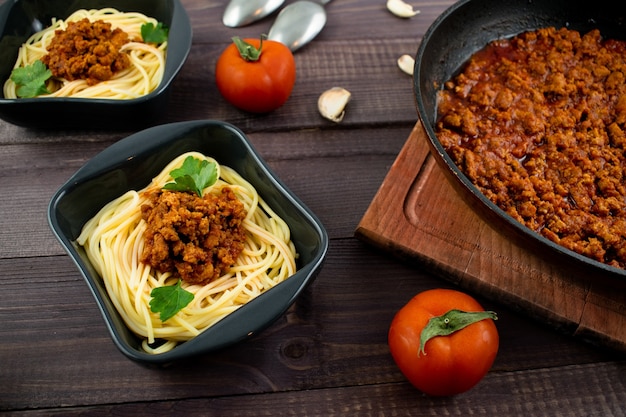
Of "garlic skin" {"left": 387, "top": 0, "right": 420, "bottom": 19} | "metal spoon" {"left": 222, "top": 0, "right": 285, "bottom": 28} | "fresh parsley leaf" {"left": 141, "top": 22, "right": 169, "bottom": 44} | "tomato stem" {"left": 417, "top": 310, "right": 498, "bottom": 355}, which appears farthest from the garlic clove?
"tomato stem" {"left": 417, "top": 310, "right": 498, "bottom": 355}

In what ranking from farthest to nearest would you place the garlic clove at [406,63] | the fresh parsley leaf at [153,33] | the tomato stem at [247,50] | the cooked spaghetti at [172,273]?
the garlic clove at [406,63]
the fresh parsley leaf at [153,33]
the tomato stem at [247,50]
the cooked spaghetti at [172,273]

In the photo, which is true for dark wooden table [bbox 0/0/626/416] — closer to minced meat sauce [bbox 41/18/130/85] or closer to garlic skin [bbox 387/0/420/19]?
minced meat sauce [bbox 41/18/130/85]

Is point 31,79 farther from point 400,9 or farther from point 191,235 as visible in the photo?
point 400,9

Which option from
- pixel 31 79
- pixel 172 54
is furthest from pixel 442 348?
pixel 31 79

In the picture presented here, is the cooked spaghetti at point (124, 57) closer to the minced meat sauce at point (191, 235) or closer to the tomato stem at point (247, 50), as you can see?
the tomato stem at point (247, 50)

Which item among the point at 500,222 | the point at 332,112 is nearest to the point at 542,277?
the point at 500,222

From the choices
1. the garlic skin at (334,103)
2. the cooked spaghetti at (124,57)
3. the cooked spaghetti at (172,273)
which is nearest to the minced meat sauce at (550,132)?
the garlic skin at (334,103)
